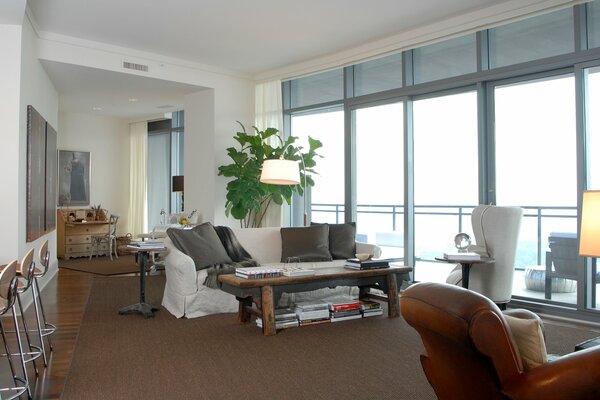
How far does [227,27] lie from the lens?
6.07 meters

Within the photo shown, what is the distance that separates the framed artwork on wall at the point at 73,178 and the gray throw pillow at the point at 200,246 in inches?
241

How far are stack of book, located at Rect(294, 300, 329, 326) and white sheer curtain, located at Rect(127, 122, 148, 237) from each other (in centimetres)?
716

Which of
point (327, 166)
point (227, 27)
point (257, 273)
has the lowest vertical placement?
point (257, 273)

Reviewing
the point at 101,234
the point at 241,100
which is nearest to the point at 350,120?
the point at 241,100

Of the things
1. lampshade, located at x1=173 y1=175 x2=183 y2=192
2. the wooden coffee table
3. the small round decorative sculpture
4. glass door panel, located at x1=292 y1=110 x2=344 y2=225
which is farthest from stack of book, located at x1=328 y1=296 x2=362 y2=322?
lampshade, located at x1=173 y1=175 x2=183 y2=192

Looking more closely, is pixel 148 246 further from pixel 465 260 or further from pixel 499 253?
pixel 499 253

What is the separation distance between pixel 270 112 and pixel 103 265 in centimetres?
389

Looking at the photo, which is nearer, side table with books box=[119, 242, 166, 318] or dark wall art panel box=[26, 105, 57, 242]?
side table with books box=[119, 242, 166, 318]

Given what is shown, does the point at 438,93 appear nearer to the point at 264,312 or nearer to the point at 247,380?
the point at 264,312

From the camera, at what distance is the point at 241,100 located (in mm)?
8180

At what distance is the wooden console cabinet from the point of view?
31.1 feet

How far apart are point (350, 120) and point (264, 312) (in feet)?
12.0

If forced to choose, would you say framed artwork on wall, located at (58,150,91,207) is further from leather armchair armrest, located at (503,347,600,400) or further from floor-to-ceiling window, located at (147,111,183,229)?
leather armchair armrest, located at (503,347,600,400)

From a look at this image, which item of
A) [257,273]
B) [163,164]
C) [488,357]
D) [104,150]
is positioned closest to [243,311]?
[257,273]
